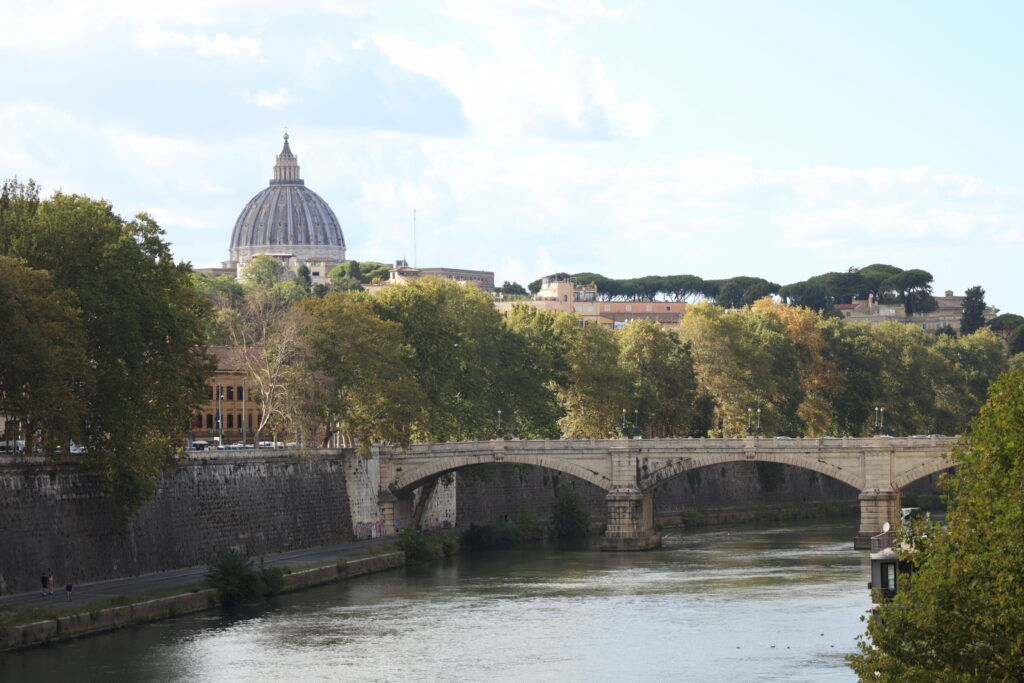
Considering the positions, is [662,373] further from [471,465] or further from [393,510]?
[393,510]

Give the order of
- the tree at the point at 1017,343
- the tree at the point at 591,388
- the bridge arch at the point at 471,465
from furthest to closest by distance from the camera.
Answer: the tree at the point at 1017,343 → the tree at the point at 591,388 → the bridge arch at the point at 471,465

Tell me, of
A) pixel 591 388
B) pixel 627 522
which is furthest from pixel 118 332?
pixel 591 388

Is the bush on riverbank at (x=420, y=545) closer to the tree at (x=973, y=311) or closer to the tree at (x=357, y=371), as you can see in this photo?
the tree at (x=357, y=371)

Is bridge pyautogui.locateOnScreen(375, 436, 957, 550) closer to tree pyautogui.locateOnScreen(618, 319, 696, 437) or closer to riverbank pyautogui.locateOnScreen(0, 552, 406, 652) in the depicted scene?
riverbank pyautogui.locateOnScreen(0, 552, 406, 652)

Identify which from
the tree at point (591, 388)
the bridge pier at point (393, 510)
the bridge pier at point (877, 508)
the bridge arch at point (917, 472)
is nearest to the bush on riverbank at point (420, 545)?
the bridge pier at point (393, 510)

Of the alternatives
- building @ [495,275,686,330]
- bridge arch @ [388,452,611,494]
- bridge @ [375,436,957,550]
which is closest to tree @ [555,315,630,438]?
bridge arch @ [388,452,611,494]

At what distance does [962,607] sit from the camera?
26.8 metres

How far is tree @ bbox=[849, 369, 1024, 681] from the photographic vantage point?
26.6 m

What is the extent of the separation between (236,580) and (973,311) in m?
134

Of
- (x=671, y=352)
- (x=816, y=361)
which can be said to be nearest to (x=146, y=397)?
(x=671, y=352)

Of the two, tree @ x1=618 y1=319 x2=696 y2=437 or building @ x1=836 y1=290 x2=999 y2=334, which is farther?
building @ x1=836 y1=290 x2=999 y2=334

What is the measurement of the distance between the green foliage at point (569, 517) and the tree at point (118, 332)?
1126 inches

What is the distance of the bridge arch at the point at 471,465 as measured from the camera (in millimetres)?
76062

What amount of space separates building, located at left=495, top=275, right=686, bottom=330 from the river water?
113393 millimetres
